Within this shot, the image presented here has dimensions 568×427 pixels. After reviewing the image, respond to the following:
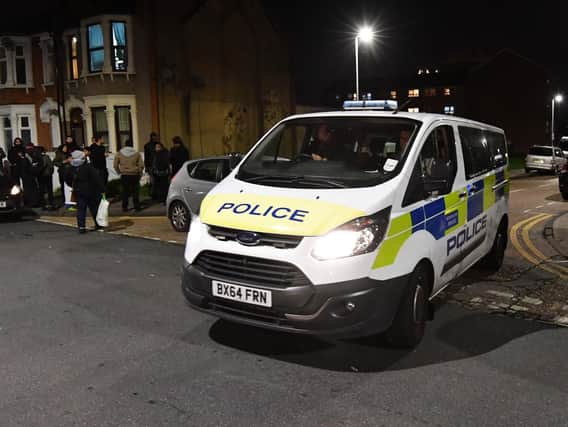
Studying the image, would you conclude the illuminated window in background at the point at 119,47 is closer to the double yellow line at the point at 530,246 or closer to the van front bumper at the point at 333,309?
the double yellow line at the point at 530,246

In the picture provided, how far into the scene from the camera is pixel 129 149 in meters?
14.6

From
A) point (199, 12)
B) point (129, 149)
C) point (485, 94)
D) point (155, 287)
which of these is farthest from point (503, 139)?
point (485, 94)

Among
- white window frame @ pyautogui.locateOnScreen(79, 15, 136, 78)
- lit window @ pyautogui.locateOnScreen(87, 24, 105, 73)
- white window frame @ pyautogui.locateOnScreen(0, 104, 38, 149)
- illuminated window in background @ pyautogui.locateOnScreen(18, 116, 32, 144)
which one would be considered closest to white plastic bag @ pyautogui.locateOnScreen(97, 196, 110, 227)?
white window frame @ pyautogui.locateOnScreen(79, 15, 136, 78)

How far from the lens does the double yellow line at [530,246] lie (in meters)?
7.94

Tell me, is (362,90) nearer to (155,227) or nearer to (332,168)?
(155,227)

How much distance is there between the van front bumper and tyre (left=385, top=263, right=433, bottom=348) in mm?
240

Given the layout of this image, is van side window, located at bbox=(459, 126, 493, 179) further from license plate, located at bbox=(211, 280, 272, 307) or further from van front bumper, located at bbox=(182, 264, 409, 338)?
license plate, located at bbox=(211, 280, 272, 307)

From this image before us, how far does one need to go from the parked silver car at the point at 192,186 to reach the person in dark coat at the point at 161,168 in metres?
3.98

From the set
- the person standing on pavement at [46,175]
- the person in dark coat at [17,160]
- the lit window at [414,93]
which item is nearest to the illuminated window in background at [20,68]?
the person in dark coat at [17,160]

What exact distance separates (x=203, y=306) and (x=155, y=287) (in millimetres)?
2550

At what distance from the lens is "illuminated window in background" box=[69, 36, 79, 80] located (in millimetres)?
22984

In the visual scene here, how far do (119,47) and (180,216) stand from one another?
12.9m

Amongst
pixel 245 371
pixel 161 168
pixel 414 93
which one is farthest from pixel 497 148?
pixel 414 93

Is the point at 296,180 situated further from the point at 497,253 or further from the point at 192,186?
the point at 192,186
